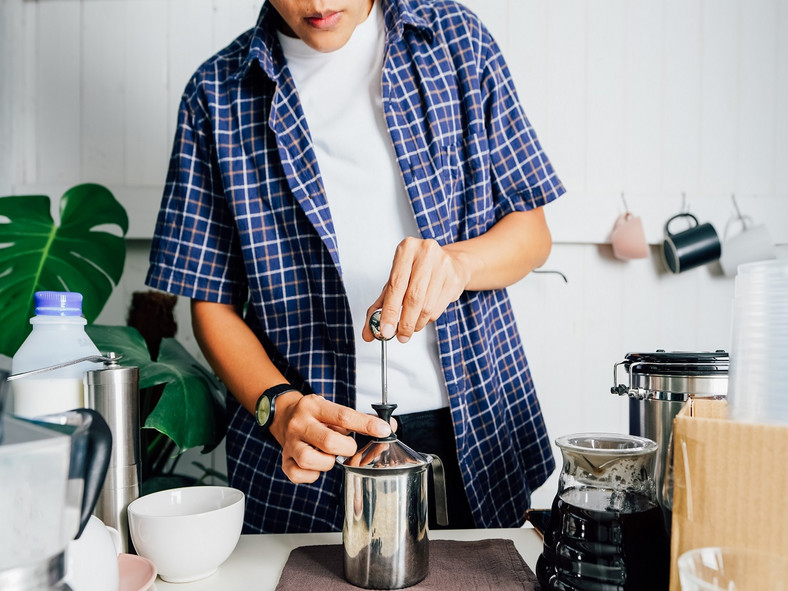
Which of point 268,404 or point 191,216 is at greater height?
point 191,216

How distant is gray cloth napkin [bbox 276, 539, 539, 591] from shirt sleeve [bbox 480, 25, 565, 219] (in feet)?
1.97

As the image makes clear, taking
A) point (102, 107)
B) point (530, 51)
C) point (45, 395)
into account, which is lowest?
point (45, 395)

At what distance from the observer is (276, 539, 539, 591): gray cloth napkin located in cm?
69

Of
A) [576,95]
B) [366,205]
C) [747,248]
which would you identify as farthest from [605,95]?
[366,205]

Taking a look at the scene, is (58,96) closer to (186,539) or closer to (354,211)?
(354,211)

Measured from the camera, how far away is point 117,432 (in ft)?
2.51

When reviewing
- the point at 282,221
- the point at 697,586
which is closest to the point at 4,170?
the point at 282,221

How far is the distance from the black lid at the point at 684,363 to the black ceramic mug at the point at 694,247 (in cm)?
109

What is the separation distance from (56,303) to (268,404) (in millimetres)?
313

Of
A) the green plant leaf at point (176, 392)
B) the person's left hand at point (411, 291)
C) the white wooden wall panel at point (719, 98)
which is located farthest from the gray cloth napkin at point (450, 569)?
the white wooden wall panel at point (719, 98)

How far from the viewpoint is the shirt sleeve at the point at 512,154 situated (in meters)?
1.13

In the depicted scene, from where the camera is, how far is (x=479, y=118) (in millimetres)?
1106

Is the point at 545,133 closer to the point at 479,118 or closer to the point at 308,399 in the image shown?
the point at 479,118

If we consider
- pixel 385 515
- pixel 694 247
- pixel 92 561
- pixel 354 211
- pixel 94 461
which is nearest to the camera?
pixel 94 461
